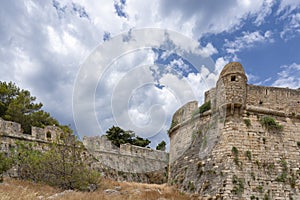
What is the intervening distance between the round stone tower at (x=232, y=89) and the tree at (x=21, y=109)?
1500 cm

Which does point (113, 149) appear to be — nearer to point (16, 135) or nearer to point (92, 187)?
point (16, 135)

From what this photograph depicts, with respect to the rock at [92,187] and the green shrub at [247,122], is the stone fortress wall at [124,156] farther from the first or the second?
the green shrub at [247,122]

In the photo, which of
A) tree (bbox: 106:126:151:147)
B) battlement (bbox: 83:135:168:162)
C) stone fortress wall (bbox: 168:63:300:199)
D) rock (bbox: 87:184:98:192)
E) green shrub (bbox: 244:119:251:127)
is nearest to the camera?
stone fortress wall (bbox: 168:63:300:199)

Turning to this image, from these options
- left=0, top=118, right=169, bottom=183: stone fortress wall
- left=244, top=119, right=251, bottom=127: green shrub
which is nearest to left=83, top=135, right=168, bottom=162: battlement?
left=0, top=118, right=169, bottom=183: stone fortress wall

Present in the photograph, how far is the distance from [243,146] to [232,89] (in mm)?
2296

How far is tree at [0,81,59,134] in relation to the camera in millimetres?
21062

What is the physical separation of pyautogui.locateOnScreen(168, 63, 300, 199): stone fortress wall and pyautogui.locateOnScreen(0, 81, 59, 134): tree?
14.0 meters

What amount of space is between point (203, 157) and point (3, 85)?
18610mm

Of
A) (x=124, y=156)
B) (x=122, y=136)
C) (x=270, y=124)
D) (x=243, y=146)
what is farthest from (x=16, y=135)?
(x=122, y=136)

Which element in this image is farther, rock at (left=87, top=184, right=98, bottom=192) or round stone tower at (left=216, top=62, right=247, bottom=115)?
rock at (left=87, top=184, right=98, bottom=192)

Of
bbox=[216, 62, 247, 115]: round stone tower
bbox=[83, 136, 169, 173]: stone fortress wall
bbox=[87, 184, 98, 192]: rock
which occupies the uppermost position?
bbox=[216, 62, 247, 115]: round stone tower

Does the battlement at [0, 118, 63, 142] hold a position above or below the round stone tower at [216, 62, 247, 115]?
below

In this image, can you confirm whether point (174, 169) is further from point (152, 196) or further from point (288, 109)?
point (288, 109)

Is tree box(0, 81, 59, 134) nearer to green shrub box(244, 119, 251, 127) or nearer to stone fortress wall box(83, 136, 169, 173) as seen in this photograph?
stone fortress wall box(83, 136, 169, 173)
